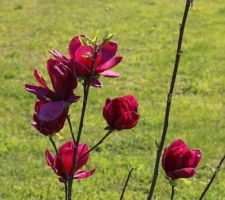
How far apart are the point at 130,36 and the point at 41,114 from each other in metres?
7.71

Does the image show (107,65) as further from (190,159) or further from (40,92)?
(190,159)

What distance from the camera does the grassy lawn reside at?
4.41 meters

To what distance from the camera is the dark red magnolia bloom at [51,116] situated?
3.24 feet

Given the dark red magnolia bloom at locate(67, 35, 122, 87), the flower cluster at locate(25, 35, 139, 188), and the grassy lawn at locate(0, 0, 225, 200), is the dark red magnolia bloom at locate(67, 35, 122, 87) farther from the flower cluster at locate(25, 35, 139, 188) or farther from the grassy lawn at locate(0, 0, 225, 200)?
the grassy lawn at locate(0, 0, 225, 200)

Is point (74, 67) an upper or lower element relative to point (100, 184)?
upper

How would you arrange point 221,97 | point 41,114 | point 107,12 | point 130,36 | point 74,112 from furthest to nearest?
point 107,12, point 130,36, point 221,97, point 74,112, point 41,114

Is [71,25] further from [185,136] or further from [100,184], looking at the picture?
[100,184]

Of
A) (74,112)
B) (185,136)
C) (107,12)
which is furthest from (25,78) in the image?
(107,12)

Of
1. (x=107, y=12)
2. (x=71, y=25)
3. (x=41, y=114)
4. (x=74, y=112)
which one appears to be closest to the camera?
(x=41, y=114)

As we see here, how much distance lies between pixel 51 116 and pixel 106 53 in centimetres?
17

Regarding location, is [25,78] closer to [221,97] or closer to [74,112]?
[74,112]

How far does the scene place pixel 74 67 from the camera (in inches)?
40.2

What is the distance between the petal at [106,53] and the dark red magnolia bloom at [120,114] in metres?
0.09

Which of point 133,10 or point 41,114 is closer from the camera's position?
point 41,114
